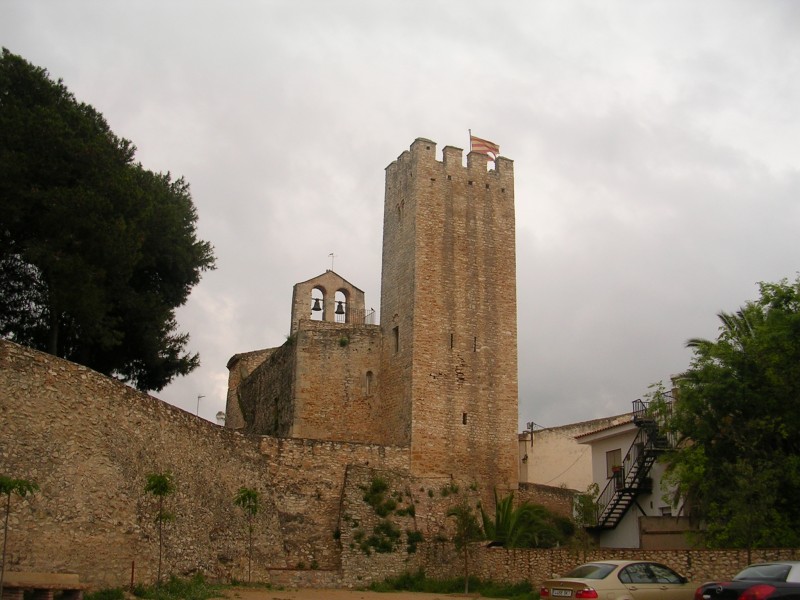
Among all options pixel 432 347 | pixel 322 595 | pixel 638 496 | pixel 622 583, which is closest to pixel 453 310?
pixel 432 347

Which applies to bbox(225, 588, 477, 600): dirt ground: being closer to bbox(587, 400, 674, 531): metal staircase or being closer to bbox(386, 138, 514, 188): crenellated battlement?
bbox(587, 400, 674, 531): metal staircase

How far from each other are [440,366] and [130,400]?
12105 millimetres

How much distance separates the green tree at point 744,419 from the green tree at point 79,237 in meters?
15.0

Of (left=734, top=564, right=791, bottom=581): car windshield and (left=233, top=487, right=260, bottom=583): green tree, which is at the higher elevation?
(left=233, top=487, right=260, bottom=583): green tree

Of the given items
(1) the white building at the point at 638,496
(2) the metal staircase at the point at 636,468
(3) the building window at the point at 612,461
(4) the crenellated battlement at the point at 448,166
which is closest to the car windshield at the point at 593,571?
(1) the white building at the point at 638,496

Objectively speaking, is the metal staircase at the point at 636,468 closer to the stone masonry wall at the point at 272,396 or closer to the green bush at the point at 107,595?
the stone masonry wall at the point at 272,396

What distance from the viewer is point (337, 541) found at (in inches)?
955

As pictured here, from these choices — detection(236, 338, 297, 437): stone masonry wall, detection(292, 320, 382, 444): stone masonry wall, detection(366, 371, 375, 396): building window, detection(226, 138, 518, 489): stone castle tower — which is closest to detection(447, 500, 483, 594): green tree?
detection(226, 138, 518, 489): stone castle tower

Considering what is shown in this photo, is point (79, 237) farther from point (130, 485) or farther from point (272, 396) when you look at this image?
point (272, 396)

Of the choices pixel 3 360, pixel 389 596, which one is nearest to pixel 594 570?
pixel 389 596

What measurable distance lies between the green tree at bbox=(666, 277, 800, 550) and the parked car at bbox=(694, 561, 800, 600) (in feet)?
30.7

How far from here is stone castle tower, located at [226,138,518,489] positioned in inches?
1102

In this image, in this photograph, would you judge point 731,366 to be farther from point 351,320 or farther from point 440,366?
point 351,320

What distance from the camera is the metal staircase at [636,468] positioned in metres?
27.6
